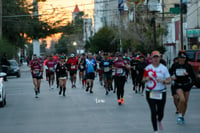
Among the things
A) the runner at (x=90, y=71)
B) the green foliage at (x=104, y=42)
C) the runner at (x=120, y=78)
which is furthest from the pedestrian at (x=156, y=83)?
the green foliage at (x=104, y=42)

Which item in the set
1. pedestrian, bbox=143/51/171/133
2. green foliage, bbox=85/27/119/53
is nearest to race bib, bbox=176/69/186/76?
pedestrian, bbox=143/51/171/133

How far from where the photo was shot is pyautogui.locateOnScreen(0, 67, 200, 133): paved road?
41.0 ft

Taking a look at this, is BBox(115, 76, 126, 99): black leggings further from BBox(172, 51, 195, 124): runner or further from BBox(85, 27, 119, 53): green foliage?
BBox(85, 27, 119, 53): green foliage

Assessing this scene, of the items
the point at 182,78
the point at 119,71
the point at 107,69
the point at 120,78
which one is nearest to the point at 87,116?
the point at 182,78

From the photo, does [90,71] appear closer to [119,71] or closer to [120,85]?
[119,71]

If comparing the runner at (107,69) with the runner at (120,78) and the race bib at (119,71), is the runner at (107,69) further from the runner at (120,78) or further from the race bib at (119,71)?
the race bib at (119,71)

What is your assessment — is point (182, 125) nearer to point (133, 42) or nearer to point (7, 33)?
point (133, 42)

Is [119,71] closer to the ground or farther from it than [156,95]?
farther from it

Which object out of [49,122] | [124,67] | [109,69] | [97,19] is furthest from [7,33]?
[97,19]

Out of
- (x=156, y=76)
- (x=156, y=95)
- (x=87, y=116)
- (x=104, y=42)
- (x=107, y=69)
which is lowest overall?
(x=87, y=116)

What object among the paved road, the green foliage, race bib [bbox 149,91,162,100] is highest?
the green foliage

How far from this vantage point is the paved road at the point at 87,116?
12498 millimetres

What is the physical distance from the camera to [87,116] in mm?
15117

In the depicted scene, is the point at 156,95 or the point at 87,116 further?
the point at 87,116
